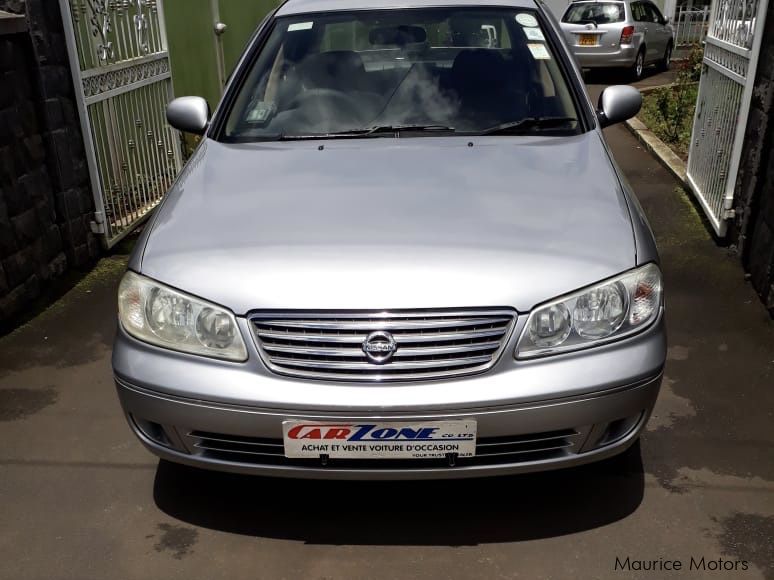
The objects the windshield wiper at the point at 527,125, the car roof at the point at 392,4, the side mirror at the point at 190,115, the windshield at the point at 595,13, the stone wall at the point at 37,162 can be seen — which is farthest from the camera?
the windshield at the point at 595,13

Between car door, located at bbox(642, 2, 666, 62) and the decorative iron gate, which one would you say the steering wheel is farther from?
car door, located at bbox(642, 2, 666, 62)

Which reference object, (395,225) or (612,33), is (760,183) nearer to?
(395,225)

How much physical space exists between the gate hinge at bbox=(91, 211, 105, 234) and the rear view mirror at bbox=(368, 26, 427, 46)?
8.42 feet

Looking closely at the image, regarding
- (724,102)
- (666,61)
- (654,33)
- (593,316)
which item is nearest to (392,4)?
(593,316)

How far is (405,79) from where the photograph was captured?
3549 millimetres

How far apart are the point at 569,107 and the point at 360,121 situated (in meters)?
0.92

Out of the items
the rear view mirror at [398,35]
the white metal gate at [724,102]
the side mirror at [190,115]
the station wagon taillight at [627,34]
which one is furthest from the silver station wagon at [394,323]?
the station wagon taillight at [627,34]

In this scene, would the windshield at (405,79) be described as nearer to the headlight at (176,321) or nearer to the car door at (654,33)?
the headlight at (176,321)

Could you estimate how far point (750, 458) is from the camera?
3129 mm

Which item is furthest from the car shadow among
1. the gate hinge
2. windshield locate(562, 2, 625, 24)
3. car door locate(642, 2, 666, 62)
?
car door locate(642, 2, 666, 62)

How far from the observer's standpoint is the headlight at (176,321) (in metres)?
2.41

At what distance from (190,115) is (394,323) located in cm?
192

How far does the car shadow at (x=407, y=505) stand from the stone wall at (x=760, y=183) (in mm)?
2080

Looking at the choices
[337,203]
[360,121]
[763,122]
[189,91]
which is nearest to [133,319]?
[337,203]
